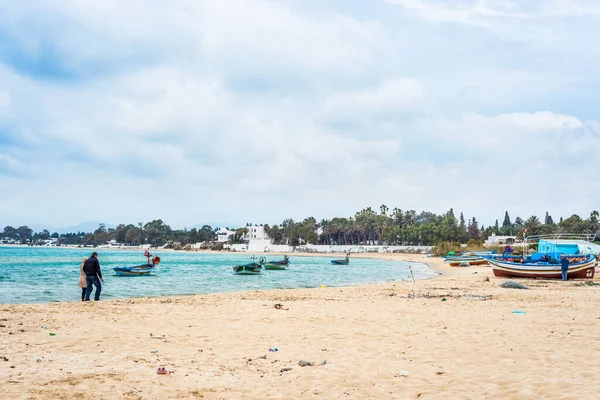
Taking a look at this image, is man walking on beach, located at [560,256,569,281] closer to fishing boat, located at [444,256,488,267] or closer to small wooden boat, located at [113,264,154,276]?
fishing boat, located at [444,256,488,267]

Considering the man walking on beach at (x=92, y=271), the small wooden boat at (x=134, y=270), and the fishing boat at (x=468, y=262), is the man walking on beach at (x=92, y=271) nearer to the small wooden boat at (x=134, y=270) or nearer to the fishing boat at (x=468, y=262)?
the small wooden boat at (x=134, y=270)

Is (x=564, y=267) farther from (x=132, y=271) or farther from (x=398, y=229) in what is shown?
(x=398, y=229)

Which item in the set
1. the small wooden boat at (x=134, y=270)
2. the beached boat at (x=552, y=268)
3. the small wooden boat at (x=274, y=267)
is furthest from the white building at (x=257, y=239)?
the beached boat at (x=552, y=268)

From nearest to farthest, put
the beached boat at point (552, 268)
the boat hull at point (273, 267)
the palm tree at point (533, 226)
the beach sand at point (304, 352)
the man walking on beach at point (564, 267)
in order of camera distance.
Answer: the beach sand at point (304, 352) < the man walking on beach at point (564, 267) < the beached boat at point (552, 268) < the boat hull at point (273, 267) < the palm tree at point (533, 226)

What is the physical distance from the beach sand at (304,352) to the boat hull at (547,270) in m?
17.6

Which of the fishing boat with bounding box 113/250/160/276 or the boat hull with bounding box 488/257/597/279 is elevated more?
the boat hull with bounding box 488/257/597/279

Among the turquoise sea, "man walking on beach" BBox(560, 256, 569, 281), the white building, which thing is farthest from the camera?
the white building

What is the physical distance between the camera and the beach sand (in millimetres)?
7934

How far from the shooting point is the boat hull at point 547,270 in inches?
1330

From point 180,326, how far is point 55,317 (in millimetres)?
4445

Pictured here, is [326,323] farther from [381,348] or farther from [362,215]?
[362,215]

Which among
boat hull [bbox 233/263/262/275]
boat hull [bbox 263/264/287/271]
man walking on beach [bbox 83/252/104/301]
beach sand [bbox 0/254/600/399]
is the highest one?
man walking on beach [bbox 83/252/104/301]

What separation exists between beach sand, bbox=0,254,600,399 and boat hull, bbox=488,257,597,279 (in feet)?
57.9

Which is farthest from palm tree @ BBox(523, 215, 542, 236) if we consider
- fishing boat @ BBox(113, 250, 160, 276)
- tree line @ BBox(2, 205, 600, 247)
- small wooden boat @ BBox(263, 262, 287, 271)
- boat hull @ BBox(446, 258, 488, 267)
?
fishing boat @ BBox(113, 250, 160, 276)
